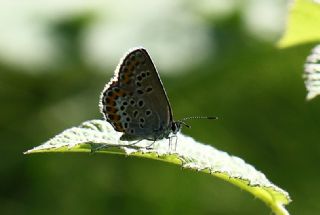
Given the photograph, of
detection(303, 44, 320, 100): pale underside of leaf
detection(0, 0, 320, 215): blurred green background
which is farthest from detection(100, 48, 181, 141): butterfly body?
detection(0, 0, 320, 215): blurred green background

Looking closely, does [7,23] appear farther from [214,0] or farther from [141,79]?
[141,79]

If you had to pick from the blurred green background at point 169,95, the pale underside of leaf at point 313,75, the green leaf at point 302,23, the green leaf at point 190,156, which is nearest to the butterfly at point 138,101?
the green leaf at point 190,156

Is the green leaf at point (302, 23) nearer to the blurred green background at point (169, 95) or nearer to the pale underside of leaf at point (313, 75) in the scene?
the pale underside of leaf at point (313, 75)

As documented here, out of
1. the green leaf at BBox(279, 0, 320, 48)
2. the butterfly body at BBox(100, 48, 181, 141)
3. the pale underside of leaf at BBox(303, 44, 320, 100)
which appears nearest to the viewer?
the pale underside of leaf at BBox(303, 44, 320, 100)

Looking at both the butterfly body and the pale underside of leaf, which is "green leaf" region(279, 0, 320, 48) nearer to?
the pale underside of leaf

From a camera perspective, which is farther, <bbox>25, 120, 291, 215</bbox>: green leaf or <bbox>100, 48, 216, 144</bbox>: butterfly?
<bbox>100, 48, 216, 144</bbox>: butterfly

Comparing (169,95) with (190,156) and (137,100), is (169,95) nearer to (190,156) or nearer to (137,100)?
(137,100)

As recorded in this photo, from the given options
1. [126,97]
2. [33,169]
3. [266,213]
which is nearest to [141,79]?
[126,97]
